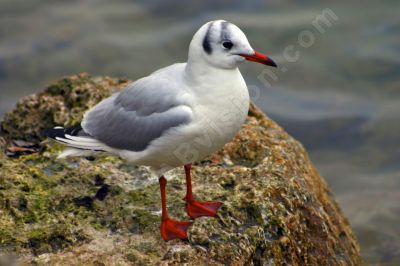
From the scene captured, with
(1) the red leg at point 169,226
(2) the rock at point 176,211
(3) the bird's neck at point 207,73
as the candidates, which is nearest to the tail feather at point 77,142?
(2) the rock at point 176,211

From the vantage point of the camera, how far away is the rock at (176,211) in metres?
4.57

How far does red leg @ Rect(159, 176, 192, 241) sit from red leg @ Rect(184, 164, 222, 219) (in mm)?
103

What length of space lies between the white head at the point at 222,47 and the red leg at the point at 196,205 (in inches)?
32.4

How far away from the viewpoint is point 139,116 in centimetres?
488

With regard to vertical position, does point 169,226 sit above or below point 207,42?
below

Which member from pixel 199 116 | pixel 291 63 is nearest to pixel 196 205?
pixel 199 116

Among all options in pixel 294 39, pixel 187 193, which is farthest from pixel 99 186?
pixel 294 39

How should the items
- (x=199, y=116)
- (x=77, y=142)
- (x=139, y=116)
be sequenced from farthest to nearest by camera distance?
(x=77, y=142)
(x=139, y=116)
(x=199, y=116)

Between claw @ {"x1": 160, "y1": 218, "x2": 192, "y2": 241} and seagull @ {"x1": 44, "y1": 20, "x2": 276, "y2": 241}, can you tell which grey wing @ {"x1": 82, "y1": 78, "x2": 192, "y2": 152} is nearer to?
seagull @ {"x1": 44, "y1": 20, "x2": 276, "y2": 241}

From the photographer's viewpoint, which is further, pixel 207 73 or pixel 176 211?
pixel 176 211

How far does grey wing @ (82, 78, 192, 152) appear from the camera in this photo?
15.2 ft

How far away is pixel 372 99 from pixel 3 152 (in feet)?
20.3

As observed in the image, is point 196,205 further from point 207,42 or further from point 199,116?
point 207,42

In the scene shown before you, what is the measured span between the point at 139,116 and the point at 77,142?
0.54m
